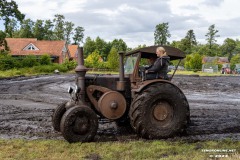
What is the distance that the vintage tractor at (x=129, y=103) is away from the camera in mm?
7547

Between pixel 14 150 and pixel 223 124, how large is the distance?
5981mm

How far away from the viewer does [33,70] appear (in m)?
47.6

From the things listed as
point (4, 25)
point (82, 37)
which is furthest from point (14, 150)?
point (82, 37)

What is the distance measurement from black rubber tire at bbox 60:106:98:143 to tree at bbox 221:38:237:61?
132 metres

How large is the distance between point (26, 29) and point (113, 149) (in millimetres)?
99713

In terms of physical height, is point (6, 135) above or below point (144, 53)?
below

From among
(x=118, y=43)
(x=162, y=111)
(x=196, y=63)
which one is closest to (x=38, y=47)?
(x=196, y=63)

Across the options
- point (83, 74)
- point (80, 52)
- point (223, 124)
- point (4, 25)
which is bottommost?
point (223, 124)

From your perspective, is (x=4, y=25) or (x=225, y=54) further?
(x=225, y=54)

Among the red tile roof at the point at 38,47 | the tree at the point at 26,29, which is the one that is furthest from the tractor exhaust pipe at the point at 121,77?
the tree at the point at 26,29

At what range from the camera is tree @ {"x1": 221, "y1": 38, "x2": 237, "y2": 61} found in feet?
436

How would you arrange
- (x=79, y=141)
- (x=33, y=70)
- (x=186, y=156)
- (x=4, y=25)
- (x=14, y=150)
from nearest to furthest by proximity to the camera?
(x=186, y=156), (x=14, y=150), (x=79, y=141), (x=4, y=25), (x=33, y=70)

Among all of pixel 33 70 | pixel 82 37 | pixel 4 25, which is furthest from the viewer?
pixel 82 37

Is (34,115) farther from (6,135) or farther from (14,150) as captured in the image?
(14,150)
